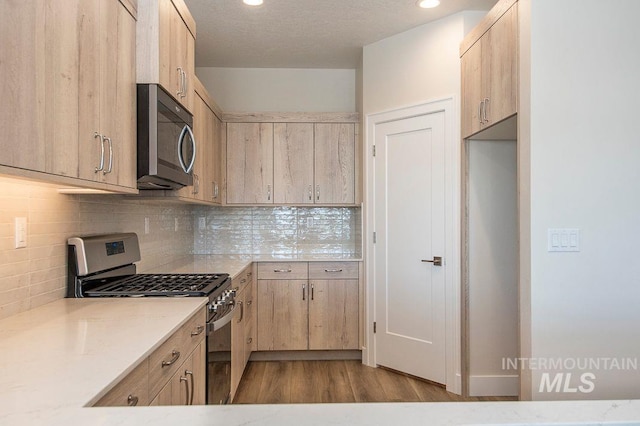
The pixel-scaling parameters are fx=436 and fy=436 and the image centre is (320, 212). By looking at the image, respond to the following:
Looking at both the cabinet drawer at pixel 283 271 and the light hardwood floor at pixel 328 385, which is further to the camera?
the cabinet drawer at pixel 283 271

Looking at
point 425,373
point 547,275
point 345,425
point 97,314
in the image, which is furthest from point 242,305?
point 345,425

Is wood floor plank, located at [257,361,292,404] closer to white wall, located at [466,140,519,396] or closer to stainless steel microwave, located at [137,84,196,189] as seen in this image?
white wall, located at [466,140,519,396]

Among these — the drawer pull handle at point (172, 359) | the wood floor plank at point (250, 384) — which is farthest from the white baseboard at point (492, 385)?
the drawer pull handle at point (172, 359)

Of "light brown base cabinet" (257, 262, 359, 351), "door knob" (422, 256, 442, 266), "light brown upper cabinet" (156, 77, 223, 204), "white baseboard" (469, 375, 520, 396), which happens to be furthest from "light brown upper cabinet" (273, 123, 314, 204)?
"white baseboard" (469, 375, 520, 396)

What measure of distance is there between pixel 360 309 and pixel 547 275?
2.05 metres

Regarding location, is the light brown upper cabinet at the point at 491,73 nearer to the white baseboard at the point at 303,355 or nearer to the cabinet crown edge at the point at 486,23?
the cabinet crown edge at the point at 486,23

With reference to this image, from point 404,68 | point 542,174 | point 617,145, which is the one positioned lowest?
point 542,174

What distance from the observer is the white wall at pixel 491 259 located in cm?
303

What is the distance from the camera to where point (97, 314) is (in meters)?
1.67

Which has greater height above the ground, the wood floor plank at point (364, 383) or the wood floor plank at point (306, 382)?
the wood floor plank at point (364, 383)

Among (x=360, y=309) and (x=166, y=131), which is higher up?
(x=166, y=131)

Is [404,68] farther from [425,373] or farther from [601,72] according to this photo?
[425,373]

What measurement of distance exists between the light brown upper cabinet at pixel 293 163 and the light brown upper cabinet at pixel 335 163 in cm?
8

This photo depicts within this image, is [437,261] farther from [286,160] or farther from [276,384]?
[286,160]
